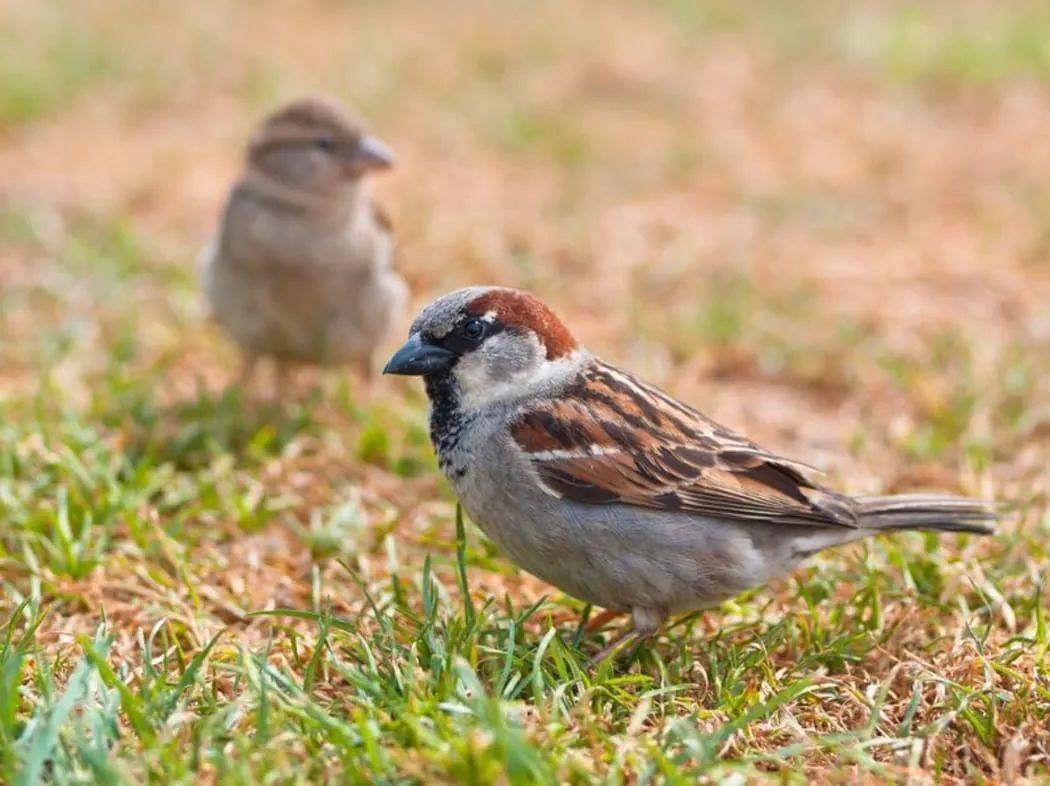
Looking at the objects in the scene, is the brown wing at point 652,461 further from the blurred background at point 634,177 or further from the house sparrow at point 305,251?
the house sparrow at point 305,251

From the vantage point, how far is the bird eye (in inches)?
137

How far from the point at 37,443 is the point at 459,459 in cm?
175

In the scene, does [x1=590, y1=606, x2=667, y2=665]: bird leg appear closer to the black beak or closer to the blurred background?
the black beak

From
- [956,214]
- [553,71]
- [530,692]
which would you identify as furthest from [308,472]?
[553,71]

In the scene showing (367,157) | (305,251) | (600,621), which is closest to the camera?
(600,621)

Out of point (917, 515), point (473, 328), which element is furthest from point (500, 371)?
point (917, 515)

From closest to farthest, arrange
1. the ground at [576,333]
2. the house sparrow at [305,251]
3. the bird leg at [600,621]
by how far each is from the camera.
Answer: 1. the ground at [576,333]
2. the bird leg at [600,621]
3. the house sparrow at [305,251]

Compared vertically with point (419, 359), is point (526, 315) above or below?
above

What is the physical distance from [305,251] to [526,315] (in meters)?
1.96

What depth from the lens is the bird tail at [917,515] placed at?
3.53m

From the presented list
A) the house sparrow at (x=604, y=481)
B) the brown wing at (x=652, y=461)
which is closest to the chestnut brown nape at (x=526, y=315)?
the house sparrow at (x=604, y=481)

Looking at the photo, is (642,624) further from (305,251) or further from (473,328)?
(305,251)

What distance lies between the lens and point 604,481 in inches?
132

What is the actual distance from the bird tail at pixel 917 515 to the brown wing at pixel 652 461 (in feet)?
0.29
